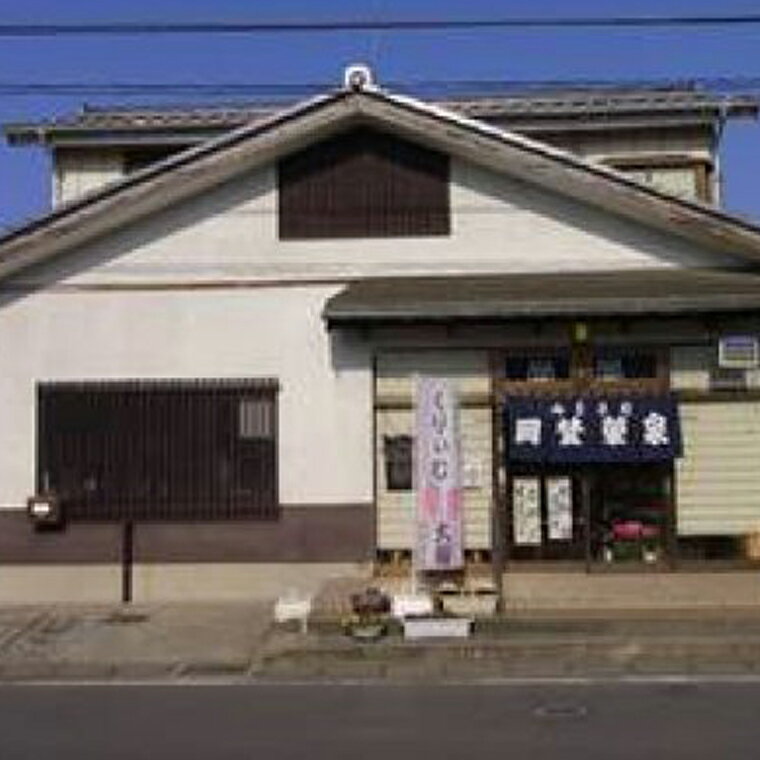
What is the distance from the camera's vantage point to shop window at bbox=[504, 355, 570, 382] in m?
23.2

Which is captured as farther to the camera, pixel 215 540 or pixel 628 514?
Answer: pixel 215 540

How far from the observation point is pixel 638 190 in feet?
75.0

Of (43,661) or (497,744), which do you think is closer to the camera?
(497,744)

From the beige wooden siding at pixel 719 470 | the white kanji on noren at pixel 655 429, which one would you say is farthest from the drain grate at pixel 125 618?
the beige wooden siding at pixel 719 470

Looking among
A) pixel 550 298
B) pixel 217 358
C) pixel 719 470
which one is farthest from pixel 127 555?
pixel 719 470

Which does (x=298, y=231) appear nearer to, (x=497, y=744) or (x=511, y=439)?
(x=511, y=439)

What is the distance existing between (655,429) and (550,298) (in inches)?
82.8

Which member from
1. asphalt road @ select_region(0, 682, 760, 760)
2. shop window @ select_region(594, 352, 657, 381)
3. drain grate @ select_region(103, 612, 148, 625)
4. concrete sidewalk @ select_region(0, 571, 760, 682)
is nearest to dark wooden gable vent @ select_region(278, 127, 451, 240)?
shop window @ select_region(594, 352, 657, 381)

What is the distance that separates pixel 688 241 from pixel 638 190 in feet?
3.90

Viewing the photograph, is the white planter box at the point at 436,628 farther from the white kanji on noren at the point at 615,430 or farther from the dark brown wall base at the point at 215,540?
the white kanji on noren at the point at 615,430

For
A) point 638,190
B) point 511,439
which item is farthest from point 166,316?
point 638,190

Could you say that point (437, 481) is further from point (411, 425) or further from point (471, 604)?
point (411, 425)

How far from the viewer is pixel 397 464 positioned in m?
23.4

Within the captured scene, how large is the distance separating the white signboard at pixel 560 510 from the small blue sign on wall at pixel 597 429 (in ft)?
1.42
